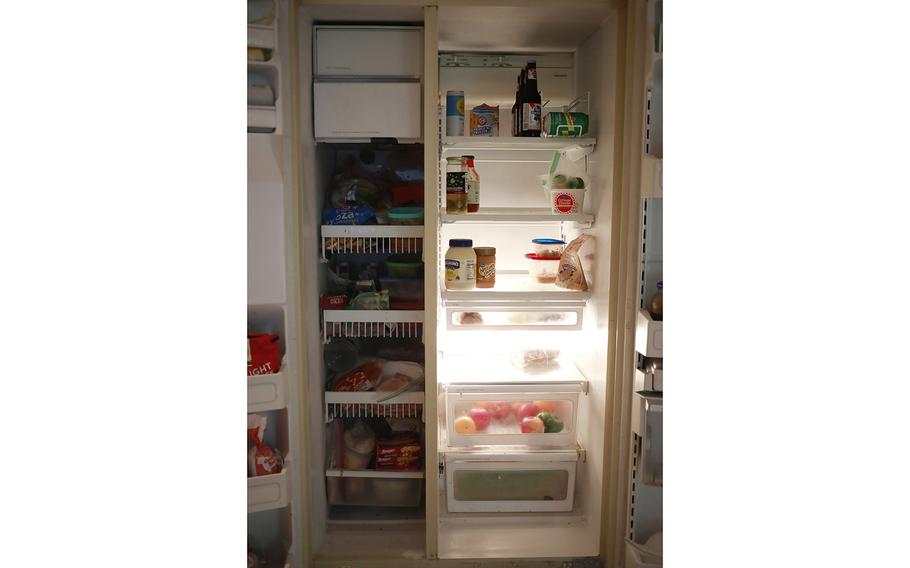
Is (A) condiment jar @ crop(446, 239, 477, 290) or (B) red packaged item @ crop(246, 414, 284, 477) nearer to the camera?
(B) red packaged item @ crop(246, 414, 284, 477)

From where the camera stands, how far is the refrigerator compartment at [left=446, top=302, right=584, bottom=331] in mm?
1871

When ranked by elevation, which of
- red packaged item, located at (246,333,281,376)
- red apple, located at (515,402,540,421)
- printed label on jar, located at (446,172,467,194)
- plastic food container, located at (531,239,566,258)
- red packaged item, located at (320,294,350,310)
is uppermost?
printed label on jar, located at (446,172,467,194)

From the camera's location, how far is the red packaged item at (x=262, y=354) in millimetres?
1570

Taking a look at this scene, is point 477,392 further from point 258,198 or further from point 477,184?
point 258,198

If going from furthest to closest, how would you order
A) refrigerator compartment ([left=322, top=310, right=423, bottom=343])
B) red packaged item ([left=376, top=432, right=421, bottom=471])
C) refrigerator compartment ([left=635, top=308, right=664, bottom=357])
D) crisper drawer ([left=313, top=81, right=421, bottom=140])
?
red packaged item ([left=376, top=432, right=421, bottom=471]), refrigerator compartment ([left=322, top=310, right=423, bottom=343]), crisper drawer ([left=313, top=81, right=421, bottom=140]), refrigerator compartment ([left=635, top=308, right=664, bottom=357])

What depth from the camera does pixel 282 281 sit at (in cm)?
163

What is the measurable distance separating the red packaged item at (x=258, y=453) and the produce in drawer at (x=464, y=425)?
53 cm

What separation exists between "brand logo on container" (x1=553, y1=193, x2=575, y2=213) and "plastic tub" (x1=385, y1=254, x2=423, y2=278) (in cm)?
42

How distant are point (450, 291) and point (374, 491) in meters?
0.67

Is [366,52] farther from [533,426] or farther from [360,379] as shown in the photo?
[533,426]

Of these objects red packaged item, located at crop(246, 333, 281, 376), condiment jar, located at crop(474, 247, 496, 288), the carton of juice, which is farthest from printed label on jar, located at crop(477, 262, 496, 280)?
red packaged item, located at crop(246, 333, 281, 376)

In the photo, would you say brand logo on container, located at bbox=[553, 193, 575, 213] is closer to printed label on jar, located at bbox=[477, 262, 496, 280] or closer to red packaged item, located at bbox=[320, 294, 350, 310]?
printed label on jar, located at bbox=[477, 262, 496, 280]

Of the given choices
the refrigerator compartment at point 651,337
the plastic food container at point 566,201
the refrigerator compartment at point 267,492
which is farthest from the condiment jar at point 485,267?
the refrigerator compartment at point 267,492

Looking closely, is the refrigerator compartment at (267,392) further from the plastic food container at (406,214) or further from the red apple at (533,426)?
the red apple at (533,426)
